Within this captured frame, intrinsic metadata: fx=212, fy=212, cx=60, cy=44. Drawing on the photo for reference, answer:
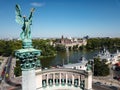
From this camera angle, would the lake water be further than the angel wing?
Yes

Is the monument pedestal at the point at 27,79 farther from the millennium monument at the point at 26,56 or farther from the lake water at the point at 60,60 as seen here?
the lake water at the point at 60,60

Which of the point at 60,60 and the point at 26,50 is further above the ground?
the point at 26,50

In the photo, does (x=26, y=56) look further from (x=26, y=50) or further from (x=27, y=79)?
(x=27, y=79)

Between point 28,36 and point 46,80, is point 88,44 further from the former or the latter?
point 28,36

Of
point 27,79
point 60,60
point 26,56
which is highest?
Answer: point 26,56

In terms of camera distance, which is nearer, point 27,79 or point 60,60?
point 27,79

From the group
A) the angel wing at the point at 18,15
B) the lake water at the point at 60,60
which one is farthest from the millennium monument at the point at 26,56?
the lake water at the point at 60,60

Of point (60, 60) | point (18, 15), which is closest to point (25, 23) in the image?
point (18, 15)

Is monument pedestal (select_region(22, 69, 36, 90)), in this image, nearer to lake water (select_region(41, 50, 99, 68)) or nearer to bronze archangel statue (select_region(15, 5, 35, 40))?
bronze archangel statue (select_region(15, 5, 35, 40))

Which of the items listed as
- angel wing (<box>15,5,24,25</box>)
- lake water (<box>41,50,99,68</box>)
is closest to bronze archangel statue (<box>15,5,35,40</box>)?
angel wing (<box>15,5,24,25</box>)
